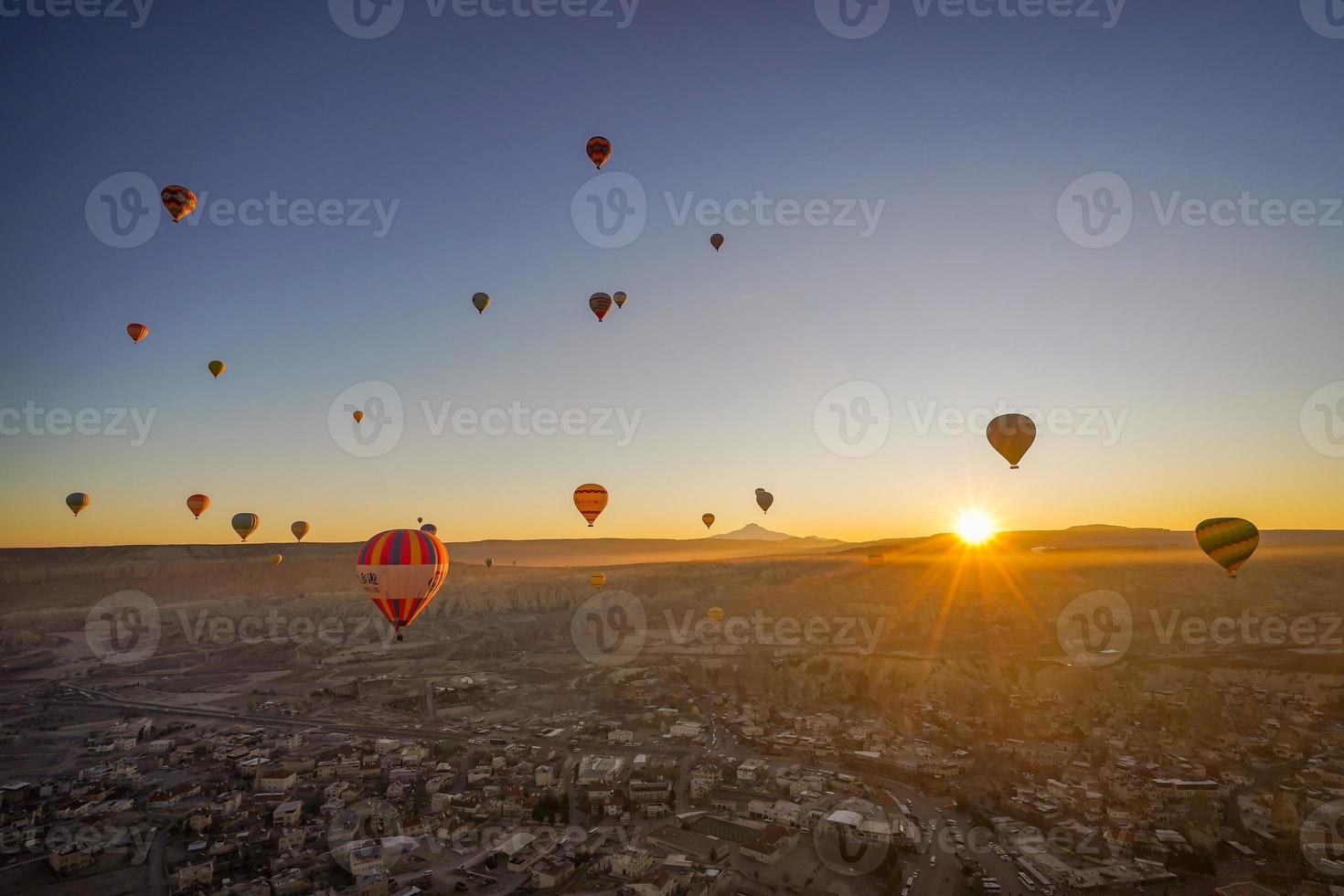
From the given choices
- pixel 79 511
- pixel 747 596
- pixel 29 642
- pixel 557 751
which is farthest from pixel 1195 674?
pixel 29 642

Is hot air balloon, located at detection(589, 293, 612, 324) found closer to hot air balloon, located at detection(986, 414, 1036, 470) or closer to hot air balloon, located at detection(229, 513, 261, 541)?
hot air balloon, located at detection(986, 414, 1036, 470)

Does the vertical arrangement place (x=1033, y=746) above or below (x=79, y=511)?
below

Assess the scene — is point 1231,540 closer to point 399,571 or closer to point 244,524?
point 399,571

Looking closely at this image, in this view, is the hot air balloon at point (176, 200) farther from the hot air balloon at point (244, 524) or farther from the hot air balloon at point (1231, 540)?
the hot air balloon at point (1231, 540)

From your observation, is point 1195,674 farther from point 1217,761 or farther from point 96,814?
point 96,814

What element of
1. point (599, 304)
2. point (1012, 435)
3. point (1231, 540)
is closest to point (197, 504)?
point (599, 304)

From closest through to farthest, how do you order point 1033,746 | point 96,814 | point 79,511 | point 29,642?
point 96,814 → point 1033,746 → point 79,511 → point 29,642

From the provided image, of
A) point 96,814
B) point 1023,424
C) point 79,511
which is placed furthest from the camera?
point 79,511
